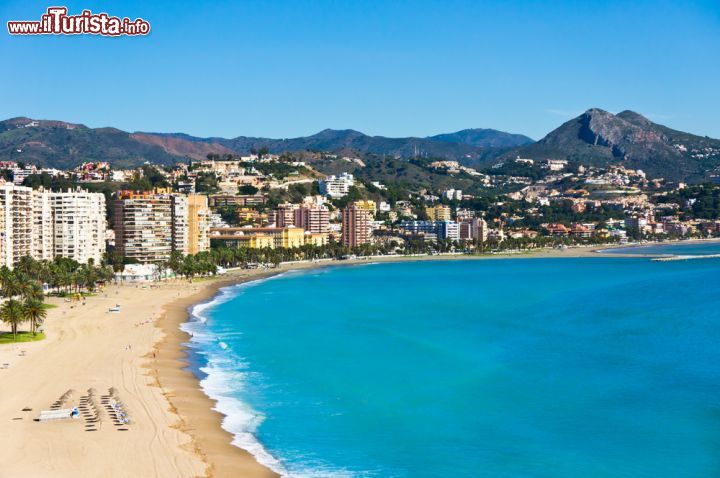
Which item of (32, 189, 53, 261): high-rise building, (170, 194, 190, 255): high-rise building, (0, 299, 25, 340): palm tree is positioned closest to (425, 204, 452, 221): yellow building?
(170, 194, 190, 255): high-rise building

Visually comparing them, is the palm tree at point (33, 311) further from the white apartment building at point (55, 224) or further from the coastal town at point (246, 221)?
the white apartment building at point (55, 224)

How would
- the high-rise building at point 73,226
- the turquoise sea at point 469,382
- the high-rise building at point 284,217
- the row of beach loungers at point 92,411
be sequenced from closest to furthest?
the turquoise sea at point 469,382 → the row of beach loungers at point 92,411 → the high-rise building at point 73,226 → the high-rise building at point 284,217

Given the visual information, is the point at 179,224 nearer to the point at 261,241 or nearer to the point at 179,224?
the point at 179,224

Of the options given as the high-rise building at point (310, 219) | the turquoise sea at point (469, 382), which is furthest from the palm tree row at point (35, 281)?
the high-rise building at point (310, 219)

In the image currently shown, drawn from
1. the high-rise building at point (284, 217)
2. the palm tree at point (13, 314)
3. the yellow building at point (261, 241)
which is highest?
the high-rise building at point (284, 217)

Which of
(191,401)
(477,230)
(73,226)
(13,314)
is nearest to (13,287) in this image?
(13,314)

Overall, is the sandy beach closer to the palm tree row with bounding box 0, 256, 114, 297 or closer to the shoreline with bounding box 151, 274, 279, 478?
the shoreline with bounding box 151, 274, 279, 478
